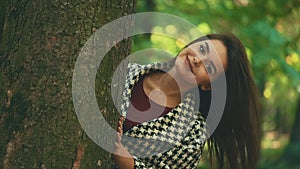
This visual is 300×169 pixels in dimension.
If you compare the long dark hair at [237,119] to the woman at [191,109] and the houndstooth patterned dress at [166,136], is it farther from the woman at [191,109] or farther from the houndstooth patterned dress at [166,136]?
the houndstooth patterned dress at [166,136]

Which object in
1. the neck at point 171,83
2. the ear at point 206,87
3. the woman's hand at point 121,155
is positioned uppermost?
the neck at point 171,83

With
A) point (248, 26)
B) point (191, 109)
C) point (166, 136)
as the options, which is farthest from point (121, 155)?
point (248, 26)

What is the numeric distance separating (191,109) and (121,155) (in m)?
0.60

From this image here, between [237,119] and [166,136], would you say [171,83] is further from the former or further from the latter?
[237,119]

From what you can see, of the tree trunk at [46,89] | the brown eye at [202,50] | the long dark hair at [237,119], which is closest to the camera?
the tree trunk at [46,89]

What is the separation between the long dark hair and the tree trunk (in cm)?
93

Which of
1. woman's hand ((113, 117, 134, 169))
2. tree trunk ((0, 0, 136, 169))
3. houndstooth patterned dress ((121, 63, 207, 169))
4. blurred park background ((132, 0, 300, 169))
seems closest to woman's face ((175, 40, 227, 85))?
houndstooth patterned dress ((121, 63, 207, 169))

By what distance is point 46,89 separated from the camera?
1.88 meters

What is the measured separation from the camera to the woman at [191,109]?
252 centimetres

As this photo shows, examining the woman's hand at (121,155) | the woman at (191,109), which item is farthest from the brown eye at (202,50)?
the woman's hand at (121,155)

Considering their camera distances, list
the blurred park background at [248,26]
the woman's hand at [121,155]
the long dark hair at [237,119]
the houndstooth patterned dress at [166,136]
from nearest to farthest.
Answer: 1. the woman's hand at [121,155]
2. the houndstooth patterned dress at [166,136]
3. the long dark hair at [237,119]
4. the blurred park background at [248,26]

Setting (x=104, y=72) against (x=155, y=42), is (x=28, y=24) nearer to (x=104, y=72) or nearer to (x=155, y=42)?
(x=104, y=72)

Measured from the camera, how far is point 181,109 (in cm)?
267

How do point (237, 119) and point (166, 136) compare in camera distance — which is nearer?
point (166, 136)
